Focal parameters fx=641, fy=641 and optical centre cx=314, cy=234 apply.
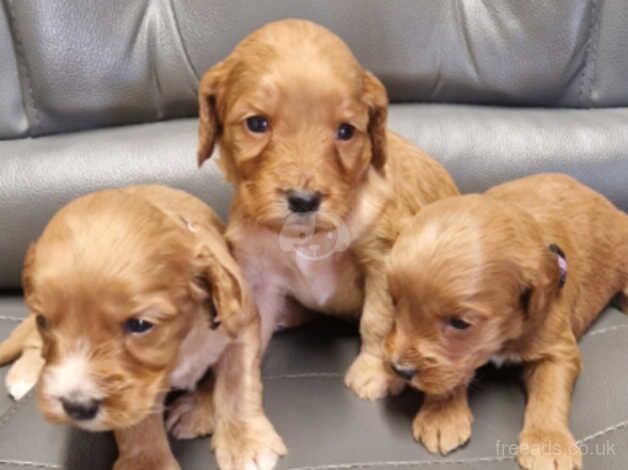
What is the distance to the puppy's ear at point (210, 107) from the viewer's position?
8.02 ft

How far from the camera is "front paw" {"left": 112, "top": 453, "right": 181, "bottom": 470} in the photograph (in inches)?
83.7

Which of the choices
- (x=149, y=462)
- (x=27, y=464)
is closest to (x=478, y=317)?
(x=149, y=462)

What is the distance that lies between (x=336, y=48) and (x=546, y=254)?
105cm

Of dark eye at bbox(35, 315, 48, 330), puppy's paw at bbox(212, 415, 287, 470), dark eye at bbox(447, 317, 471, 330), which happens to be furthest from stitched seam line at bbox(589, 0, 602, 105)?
dark eye at bbox(35, 315, 48, 330)

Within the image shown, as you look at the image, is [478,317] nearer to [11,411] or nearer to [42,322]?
[42,322]

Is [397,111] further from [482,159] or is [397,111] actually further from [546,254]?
[546,254]

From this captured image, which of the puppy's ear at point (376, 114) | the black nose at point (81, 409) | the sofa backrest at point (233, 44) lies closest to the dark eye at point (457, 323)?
the puppy's ear at point (376, 114)

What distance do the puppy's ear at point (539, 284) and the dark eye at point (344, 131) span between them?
0.78 meters

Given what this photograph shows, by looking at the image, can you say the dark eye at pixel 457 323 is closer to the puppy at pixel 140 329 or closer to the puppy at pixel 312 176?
the puppy at pixel 312 176

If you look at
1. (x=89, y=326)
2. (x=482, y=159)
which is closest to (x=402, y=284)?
(x=89, y=326)

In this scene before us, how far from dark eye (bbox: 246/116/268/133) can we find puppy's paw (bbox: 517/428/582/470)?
137 centimetres

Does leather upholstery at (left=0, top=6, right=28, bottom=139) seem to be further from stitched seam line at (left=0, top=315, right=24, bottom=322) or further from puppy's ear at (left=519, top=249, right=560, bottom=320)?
puppy's ear at (left=519, top=249, right=560, bottom=320)

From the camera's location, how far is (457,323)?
7.22 feet

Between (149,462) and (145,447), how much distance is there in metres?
0.05
